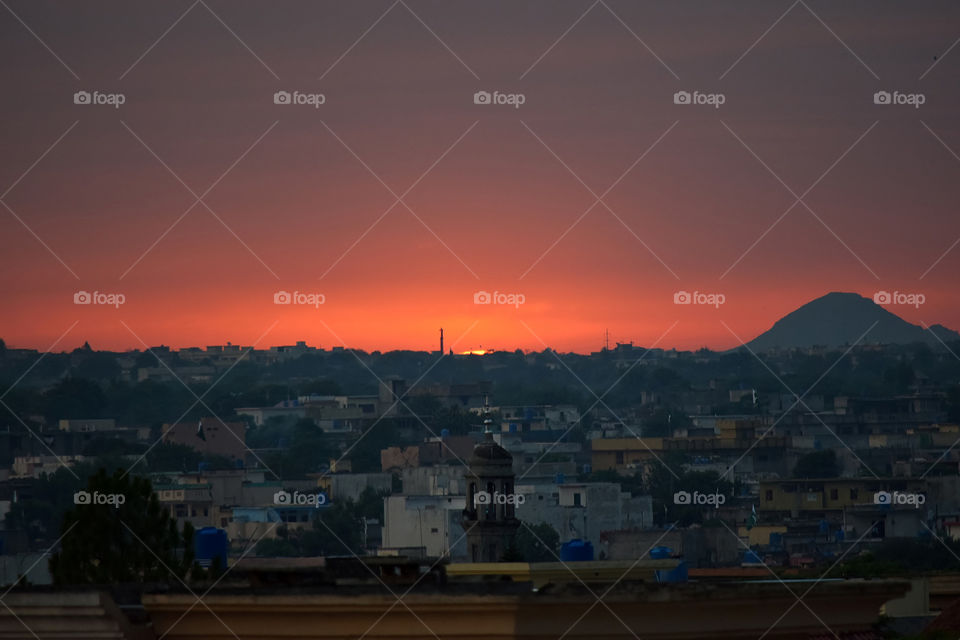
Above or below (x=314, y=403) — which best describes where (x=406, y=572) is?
below

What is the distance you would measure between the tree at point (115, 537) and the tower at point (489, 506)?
76.1 ft

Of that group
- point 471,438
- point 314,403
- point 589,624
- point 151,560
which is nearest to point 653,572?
point 589,624

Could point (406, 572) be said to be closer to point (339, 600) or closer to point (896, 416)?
point (339, 600)

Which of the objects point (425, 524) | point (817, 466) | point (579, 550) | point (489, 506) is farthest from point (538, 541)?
point (579, 550)

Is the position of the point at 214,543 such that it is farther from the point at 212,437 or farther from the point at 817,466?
the point at 212,437

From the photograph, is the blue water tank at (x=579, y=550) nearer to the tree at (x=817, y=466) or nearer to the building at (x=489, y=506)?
the building at (x=489, y=506)

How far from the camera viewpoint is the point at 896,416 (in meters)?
149

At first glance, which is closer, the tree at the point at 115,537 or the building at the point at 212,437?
the tree at the point at 115,537

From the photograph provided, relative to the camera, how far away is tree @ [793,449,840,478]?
11975 cm

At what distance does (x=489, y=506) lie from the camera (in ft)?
158

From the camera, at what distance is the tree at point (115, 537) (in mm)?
20953

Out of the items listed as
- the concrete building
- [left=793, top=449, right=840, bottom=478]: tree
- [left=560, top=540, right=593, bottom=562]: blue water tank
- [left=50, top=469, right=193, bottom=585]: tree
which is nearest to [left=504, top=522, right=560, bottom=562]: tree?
the concrete building

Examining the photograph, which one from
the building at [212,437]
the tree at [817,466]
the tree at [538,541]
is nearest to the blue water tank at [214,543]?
the tree at [538,541]

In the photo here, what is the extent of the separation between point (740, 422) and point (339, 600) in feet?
415
